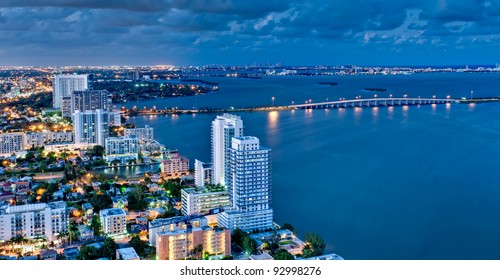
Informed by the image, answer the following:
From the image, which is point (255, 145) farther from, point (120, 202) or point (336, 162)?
point (336, 162)

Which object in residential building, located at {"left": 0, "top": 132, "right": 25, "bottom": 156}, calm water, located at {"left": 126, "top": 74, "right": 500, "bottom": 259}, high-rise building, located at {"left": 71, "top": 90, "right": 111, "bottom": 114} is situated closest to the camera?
calm water, located at {"left": 126, "top": 74, "right": 500, "bottom": 259}

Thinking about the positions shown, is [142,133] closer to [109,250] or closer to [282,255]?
[109,250]

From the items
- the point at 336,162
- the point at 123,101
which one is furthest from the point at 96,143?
the point at 123,101

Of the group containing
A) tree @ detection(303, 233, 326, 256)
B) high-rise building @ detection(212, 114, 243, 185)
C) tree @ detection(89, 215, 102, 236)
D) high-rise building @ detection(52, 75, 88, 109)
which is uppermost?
high-rise building @ detection(52, 75, 88, 109)

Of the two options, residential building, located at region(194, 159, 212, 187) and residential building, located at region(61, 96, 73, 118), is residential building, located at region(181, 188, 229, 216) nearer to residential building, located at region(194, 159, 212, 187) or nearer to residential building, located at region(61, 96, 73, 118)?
residential building, located at region(194, 159, 212, 187)

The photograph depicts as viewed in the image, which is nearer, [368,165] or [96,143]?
[368,165]

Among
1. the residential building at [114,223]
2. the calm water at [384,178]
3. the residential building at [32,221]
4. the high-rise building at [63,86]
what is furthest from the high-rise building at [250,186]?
the high-rise building at [63,86]

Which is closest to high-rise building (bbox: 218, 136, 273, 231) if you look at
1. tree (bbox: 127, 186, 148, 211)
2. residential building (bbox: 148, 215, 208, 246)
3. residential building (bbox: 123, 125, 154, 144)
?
residential building (bbox: 148, 215, 208, 246)
